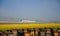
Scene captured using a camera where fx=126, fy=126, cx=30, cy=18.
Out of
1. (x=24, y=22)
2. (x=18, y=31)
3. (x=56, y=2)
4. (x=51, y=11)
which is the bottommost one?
(x=18, y=31)

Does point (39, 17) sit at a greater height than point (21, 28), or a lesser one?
greater

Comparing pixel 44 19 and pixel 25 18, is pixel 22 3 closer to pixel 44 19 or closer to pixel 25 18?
pixel 25 18

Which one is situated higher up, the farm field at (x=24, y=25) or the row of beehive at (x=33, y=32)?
the farm field at (x=24, y=25)

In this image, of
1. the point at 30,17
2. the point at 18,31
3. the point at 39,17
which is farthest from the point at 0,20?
the point at 39,17

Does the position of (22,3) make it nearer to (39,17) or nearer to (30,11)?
(30,11)

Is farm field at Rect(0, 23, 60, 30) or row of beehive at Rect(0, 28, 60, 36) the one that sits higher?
farm field at Rect(0, 23, 60, 30)

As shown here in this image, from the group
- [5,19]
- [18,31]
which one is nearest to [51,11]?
[18,31]

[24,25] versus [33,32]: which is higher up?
[24,25]

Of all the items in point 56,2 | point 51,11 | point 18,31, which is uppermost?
point 56,2

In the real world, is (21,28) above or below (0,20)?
below
